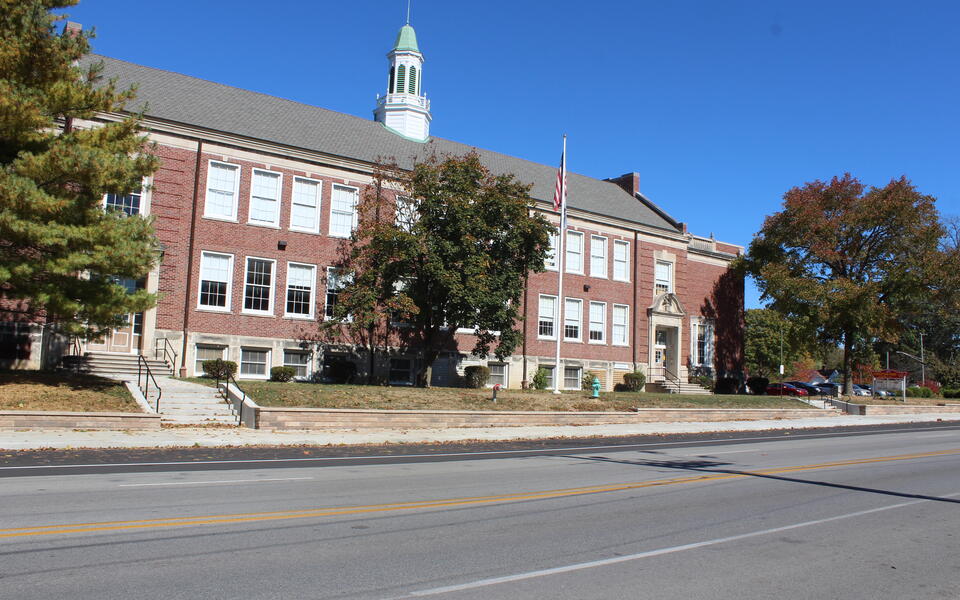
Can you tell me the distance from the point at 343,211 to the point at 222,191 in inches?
201

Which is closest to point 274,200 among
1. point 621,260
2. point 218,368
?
point 218,368

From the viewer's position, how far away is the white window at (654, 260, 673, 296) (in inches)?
1777

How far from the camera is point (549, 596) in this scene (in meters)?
5.64

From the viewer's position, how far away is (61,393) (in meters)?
19.5

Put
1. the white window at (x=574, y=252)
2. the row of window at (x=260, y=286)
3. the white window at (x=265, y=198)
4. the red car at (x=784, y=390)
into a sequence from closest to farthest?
the row of window at (x=260, y=286) < the white window at (x=265, y=198) < the white window at (x=574, y=252) < the red car at (x=784, y=390)

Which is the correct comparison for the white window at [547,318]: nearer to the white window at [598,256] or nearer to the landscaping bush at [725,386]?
the white window at [598,256]

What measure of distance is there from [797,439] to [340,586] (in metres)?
21.6

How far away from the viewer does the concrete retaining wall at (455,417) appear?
20547mm

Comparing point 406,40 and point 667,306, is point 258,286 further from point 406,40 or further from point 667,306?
point 667,306

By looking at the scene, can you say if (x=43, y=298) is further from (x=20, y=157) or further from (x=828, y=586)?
(x=828, y=586)

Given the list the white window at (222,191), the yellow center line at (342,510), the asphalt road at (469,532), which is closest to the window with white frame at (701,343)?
the white window at (222,191)

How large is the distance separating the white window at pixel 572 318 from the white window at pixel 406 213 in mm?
11524

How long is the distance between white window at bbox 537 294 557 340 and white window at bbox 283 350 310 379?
42.3 ft

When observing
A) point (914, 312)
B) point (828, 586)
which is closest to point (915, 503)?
point (828, 586)
